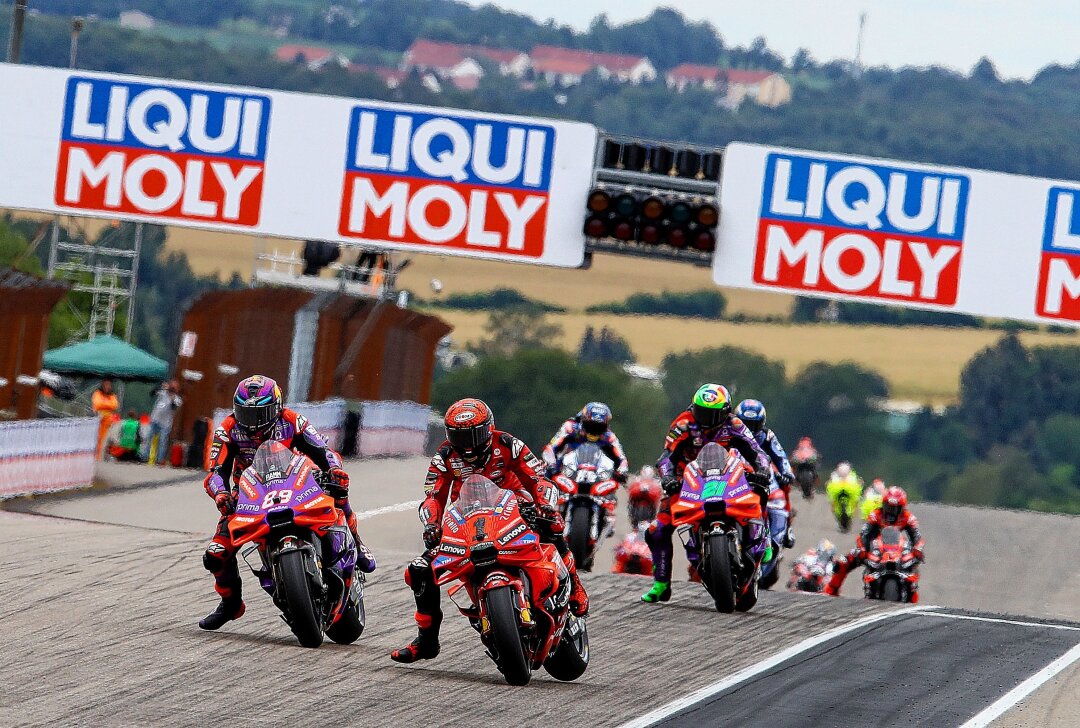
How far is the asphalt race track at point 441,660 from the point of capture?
964 centimetres

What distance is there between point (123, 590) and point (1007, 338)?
59575mm

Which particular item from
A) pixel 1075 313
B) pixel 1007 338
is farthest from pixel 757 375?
pixel 1075 313

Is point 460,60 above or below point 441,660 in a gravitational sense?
above

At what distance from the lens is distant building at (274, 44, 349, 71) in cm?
14499

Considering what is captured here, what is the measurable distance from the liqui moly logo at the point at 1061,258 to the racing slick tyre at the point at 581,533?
33.4ft

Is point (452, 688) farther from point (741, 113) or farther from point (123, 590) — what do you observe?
point (741, 113)

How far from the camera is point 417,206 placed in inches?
1017

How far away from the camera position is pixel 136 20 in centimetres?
15125

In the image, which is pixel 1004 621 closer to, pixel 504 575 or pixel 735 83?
pixel 504 575

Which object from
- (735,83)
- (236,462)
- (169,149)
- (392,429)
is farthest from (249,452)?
(735,83)

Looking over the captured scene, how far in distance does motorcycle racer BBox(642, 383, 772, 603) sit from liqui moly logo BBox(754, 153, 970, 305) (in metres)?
10.7

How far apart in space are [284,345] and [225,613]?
Result: 26.5 metres

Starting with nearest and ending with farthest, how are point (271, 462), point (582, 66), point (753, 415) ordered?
point (271, 462)
point (753, 415)
point (582, 66)

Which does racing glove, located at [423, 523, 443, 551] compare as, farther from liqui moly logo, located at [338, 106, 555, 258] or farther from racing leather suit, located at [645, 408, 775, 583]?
liqui moly logo, located at [338, 106, 555, 258]
